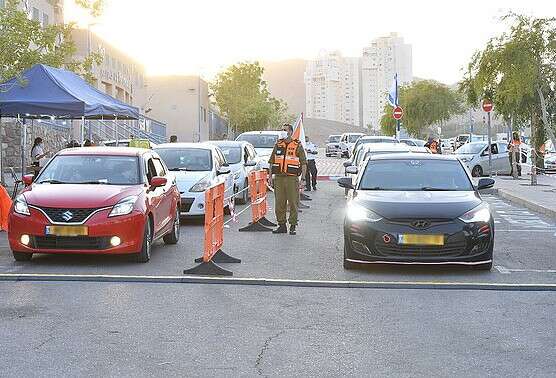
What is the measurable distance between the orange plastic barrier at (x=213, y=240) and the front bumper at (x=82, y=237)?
98cm

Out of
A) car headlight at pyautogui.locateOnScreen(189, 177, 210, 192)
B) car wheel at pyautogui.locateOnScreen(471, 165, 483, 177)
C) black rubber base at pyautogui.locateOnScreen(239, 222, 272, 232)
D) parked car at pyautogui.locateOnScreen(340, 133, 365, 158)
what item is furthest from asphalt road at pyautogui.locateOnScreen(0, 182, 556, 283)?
parked car at pyautogui.locateOnScreen(340, 133, 365, 158)

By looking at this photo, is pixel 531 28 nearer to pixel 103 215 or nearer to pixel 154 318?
pixel 103 215

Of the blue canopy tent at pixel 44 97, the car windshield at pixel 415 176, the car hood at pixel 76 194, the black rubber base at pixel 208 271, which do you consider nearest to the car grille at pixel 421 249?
the car windshield at pixel 415 176

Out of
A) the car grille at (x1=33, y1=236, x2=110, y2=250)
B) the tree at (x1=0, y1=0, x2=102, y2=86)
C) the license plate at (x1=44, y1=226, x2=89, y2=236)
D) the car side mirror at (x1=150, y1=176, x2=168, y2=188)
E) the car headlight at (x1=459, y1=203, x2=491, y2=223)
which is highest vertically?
the tree at (x1=0, y1=0, x2=102, y2=86)

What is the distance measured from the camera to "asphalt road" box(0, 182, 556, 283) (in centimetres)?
1127

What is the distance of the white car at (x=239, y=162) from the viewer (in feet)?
76.1

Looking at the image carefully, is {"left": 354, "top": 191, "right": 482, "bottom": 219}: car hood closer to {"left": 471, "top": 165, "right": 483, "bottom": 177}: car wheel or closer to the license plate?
the license plate

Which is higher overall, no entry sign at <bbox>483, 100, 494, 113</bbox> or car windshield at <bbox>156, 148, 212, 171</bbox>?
no entry sign at <bbox>483, 100, 494, 113</bbox>

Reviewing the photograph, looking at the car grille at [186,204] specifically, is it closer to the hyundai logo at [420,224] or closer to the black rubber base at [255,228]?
the black rubber base at [255,228]

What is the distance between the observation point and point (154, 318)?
834 centimetres

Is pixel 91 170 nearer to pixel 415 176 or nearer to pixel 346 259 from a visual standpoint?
pixel 346 259

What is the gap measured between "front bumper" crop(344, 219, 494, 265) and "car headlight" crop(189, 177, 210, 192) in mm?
7184

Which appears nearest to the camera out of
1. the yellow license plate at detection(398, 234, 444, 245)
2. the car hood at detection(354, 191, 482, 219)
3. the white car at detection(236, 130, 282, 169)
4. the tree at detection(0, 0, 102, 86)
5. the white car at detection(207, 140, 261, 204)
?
the yellow license plate at detection(398, 234, 444, 245)

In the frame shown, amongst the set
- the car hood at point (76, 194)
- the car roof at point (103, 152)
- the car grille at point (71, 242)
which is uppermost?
the car roof at point (103, 152)
